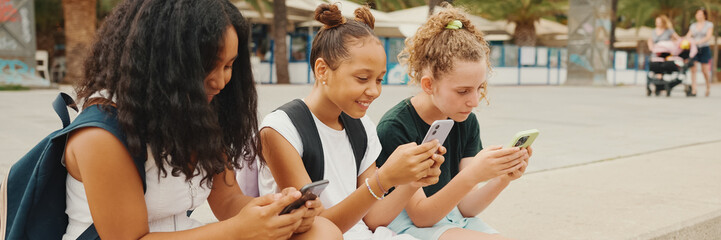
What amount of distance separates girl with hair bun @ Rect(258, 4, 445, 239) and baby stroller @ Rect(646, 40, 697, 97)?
12.7 metres

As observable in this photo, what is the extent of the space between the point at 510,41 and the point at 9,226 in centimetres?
3097

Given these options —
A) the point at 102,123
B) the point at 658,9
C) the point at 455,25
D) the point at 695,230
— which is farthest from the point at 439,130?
the point at 658,9

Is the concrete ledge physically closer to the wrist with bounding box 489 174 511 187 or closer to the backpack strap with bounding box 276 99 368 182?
the wrist with bounding box 489 174 511 187

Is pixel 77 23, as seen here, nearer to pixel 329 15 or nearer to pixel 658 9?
pixel 329 15

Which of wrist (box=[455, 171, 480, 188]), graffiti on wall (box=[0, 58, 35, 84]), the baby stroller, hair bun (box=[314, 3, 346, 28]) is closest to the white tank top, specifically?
hair bun (box=[314, 3, 346, 28])

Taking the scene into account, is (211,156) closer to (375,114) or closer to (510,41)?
(375,114)

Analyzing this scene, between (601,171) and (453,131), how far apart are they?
7.94 feet

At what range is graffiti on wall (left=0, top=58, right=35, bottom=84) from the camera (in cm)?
1371

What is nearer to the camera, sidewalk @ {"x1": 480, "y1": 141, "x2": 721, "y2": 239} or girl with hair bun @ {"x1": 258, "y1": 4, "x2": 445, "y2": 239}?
girl with hair bun @ {"x1": 258, "y1": 4, "x2": 445, "y2": 239}

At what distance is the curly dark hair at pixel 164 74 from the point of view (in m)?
1.41

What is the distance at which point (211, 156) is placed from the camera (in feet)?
4.98

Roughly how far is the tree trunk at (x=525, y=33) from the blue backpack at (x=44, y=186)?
1071 inches

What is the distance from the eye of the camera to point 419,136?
2330 millimetres

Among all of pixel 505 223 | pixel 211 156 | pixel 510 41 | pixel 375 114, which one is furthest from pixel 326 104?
pixel 510 41
